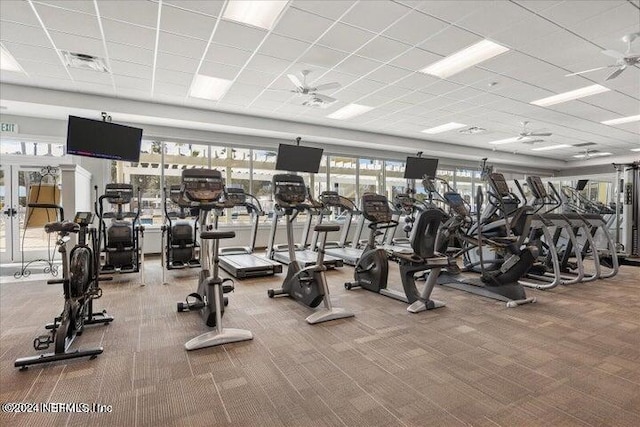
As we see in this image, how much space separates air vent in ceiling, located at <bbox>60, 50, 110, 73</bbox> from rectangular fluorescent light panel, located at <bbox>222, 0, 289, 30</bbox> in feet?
8.38

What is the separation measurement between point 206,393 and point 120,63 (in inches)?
207

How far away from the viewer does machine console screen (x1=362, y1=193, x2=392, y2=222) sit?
4.68 meters

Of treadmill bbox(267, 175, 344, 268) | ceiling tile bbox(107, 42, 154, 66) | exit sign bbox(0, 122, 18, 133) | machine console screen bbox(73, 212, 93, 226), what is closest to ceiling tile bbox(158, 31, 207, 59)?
ceiling tile bbox(107, 42, 154, 66)

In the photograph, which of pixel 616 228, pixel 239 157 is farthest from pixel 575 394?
pixel 239 157

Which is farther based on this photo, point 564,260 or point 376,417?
point 564,260

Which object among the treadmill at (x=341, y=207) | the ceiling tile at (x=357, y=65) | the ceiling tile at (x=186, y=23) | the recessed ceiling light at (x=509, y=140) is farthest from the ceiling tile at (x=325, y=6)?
the recessed ceiling light at (x=509, y=140)

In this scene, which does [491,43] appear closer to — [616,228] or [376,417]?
[376,417]

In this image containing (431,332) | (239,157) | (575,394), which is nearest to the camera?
(575,394)

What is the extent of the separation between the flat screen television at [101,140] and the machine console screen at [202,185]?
3.15m

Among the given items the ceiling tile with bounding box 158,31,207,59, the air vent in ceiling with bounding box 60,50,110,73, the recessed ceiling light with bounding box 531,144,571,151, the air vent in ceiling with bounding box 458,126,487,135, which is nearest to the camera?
the ceiling tile with bounding box 158,31,207,59

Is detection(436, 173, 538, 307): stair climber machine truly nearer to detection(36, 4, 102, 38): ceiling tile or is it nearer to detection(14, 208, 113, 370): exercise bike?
detection(14, 208, 113, 370): exercise bike

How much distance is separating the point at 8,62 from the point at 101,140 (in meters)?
1.72

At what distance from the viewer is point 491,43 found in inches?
184

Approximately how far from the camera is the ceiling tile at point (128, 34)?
4.16m
